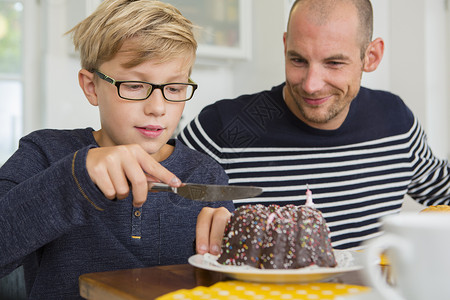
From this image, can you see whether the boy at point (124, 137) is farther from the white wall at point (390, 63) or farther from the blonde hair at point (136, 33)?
the white wall at point (390, 63)

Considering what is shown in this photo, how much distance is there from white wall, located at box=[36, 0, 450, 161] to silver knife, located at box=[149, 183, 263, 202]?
80.0 inches

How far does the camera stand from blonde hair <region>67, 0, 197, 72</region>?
117cm

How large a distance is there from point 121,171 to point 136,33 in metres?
0.45

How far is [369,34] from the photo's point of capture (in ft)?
6.20

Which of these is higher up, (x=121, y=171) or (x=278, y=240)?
(x=121, y=171)

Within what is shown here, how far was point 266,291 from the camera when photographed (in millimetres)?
695

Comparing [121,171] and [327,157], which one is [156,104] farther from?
[327,157]

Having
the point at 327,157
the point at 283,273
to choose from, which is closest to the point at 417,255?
the point at 283,273

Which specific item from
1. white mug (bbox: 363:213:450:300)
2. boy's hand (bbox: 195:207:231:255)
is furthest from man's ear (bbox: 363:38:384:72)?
white mug (bbox: 363:213:450:300)

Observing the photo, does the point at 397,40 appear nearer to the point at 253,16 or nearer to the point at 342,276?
the point at 253,16

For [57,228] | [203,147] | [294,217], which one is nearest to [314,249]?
[294,217]

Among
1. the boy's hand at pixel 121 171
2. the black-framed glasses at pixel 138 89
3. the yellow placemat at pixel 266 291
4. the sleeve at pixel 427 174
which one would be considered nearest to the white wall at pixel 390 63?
the sleeve at pixel 427 174

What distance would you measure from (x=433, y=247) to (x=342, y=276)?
0.31 m

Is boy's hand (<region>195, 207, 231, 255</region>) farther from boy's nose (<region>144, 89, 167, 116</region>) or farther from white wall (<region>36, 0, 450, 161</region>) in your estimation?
white wall (<region>36, 0, 450, 161</region>)
